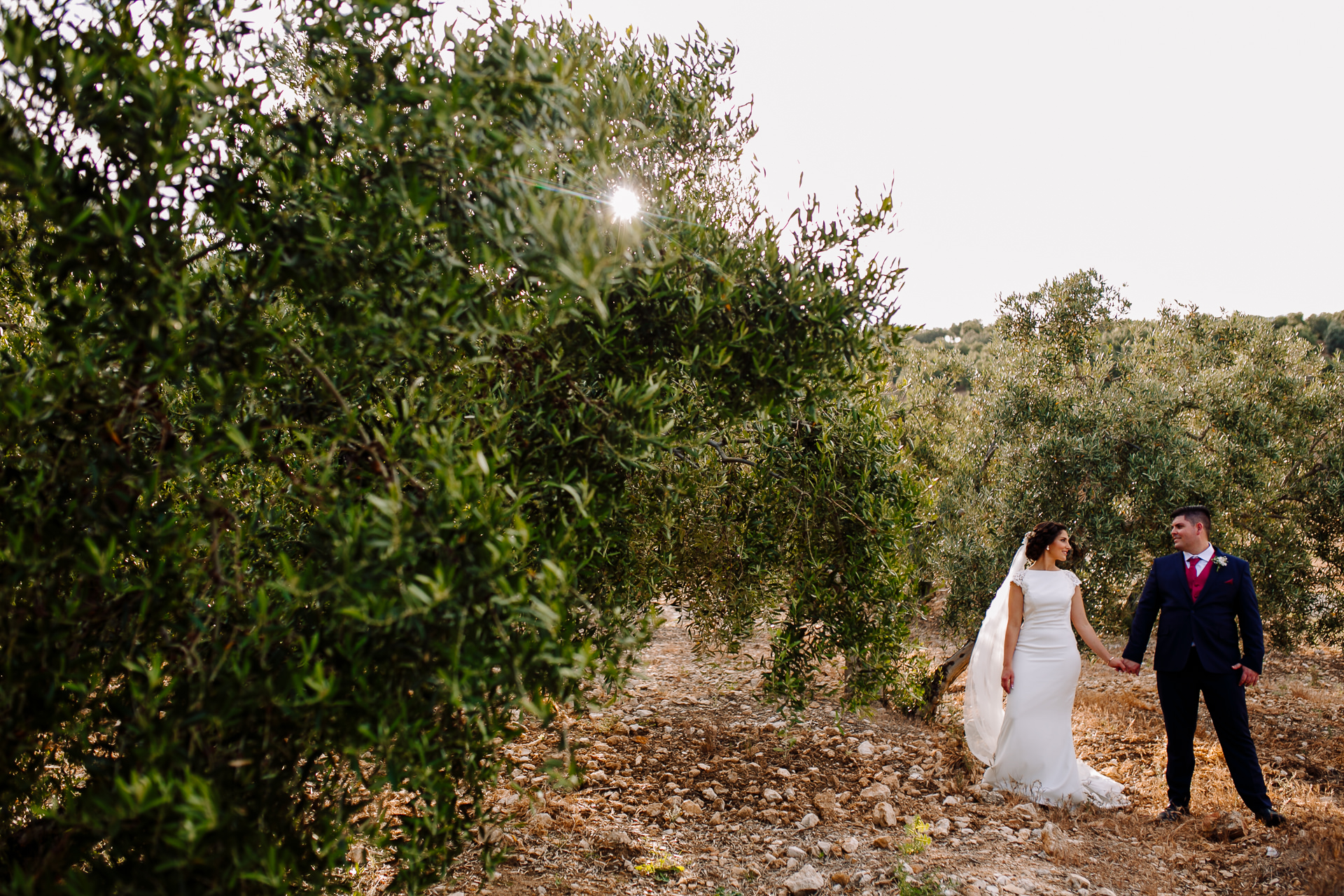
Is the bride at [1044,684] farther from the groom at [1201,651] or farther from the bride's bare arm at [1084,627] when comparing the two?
the groom at [1201,651]

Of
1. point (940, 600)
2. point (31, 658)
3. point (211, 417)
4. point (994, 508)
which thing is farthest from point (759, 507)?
point (940, 600)

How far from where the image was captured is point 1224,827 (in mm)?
5840

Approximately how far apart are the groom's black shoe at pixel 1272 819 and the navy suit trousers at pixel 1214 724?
3cm

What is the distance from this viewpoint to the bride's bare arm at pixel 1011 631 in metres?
6.96

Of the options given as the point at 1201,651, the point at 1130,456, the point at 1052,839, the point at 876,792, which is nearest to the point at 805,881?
the point at 876,792

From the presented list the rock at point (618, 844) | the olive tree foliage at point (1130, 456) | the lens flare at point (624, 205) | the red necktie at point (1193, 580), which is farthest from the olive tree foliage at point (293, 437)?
the red necktie at point (1193, 580)

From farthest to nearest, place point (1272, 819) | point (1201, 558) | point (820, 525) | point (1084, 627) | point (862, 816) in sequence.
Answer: point (1084, 627) → point (1201, 558) → point (862, 816) → point (1272, 819) → point (820, 525)

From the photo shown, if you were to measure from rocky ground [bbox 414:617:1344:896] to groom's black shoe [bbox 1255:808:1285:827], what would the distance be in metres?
0.10

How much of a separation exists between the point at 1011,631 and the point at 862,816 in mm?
2398

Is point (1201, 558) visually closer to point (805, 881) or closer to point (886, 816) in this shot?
point (886, 816)

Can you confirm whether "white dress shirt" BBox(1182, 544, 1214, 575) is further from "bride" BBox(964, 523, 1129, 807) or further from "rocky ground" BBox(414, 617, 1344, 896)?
"rocky ground" BBox(414, 617, 1344, 896)

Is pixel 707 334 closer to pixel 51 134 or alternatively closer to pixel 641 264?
pixel 641 264

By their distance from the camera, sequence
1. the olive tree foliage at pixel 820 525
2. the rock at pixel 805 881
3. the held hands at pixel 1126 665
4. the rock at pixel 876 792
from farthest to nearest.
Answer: the rock at pixel 876 792
the held hands at pixel 1126 665
the rock at pixel 805 881
the olive tree foliage at pixel 820 525

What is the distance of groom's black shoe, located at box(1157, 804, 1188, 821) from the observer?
618 centimetres
